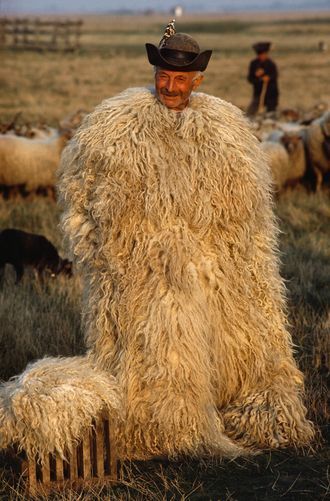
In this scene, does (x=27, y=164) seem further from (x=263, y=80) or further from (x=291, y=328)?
(x=263, y=80)

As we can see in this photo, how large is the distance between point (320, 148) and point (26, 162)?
3786 mm

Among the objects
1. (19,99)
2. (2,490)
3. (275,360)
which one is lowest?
(19,99)

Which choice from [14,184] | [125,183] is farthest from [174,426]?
[14,184]

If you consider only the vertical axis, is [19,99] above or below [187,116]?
below

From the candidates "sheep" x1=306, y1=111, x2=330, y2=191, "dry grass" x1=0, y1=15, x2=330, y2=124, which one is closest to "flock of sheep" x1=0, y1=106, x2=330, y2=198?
"sheep" x1=306, y1=111, x2=330, y2=191

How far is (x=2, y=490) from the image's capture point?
171 inches

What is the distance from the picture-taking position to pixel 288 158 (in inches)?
499

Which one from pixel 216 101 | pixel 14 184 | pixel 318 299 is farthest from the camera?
pixel 14 184

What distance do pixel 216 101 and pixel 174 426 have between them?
1.61 meters

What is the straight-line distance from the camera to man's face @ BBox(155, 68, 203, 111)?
186 inches

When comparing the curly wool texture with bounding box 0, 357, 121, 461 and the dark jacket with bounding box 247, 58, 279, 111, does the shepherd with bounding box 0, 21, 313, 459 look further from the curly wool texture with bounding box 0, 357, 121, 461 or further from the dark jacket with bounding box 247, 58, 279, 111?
the dark jacket with bounding box 247, 58, 279, 111

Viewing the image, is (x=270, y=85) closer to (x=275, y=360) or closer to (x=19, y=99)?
(x=19, y=99)

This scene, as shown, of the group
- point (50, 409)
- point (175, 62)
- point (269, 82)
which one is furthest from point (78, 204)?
point (269, 82)

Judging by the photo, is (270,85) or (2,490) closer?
(2,490)
